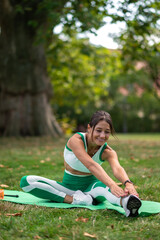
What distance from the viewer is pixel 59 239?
2289mm

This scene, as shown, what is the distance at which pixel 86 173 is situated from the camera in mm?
3607

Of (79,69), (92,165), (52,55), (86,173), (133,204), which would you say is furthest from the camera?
(79,69)

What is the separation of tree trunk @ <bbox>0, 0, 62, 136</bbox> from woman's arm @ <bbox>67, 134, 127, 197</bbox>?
10.9 metres

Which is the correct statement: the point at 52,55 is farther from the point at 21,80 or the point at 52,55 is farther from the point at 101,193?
the point at 101,193

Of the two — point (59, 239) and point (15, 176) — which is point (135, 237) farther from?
point (15, 176)

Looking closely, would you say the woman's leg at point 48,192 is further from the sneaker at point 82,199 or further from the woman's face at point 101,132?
the woman's face at point 101,132

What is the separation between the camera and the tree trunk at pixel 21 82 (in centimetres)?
1409

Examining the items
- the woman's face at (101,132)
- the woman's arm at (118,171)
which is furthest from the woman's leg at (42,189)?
the woman's face at (101,132)

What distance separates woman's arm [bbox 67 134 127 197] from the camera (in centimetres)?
299

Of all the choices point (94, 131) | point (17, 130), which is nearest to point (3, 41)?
point (17, 130)

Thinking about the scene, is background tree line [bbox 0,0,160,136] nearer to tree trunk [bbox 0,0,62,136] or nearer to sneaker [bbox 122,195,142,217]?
tree trunk [bbox 0,0,62,136]

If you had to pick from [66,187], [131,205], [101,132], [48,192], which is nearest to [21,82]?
[66,187]

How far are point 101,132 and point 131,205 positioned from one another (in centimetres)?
84

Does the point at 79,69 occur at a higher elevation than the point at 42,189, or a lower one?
higher
